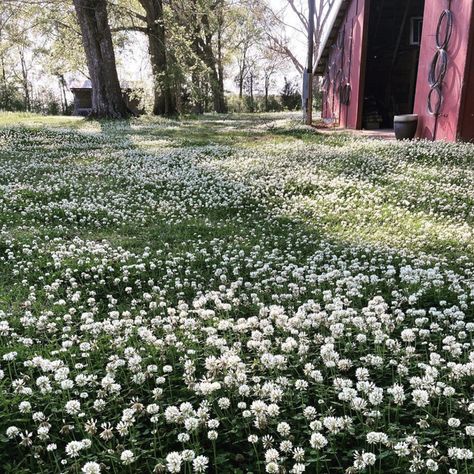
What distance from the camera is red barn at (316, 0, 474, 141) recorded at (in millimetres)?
13273

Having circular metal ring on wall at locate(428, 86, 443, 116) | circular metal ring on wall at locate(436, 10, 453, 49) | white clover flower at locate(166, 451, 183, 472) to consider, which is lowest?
white clover flower at locate(166, 451, 183, 472)

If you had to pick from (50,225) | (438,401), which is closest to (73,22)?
(50,225)

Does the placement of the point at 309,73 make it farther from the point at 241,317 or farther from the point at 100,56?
the point at 241,317

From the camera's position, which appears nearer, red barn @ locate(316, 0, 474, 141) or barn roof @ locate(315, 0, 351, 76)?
red barn @ locate(316, 0, 474, 141)

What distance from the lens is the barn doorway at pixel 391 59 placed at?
22.2m

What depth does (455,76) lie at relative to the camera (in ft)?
44.0

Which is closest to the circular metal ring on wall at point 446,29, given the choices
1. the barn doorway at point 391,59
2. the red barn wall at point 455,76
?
the red barn wall at point 455,76

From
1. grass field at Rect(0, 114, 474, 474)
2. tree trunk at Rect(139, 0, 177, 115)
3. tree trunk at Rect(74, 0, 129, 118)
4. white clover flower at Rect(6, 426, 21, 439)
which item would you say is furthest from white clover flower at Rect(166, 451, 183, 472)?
tree trunk at Rect(139, 0, 177, 115)

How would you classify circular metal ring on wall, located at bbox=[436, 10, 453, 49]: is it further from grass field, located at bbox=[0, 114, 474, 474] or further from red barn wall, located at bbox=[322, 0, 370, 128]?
red barn wall, located at bbox=[322, 0, 370, 128]

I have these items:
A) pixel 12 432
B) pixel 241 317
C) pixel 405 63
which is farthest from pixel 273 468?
pixel 405 63

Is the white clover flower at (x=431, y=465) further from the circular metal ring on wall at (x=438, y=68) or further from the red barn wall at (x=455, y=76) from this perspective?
the circular metal ring on wall at (x=438, y=68)

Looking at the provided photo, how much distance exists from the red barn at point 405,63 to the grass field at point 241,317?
217 cm

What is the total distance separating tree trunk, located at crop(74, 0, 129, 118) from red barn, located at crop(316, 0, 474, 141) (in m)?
12.2

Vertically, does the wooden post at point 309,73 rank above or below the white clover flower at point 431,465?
above
